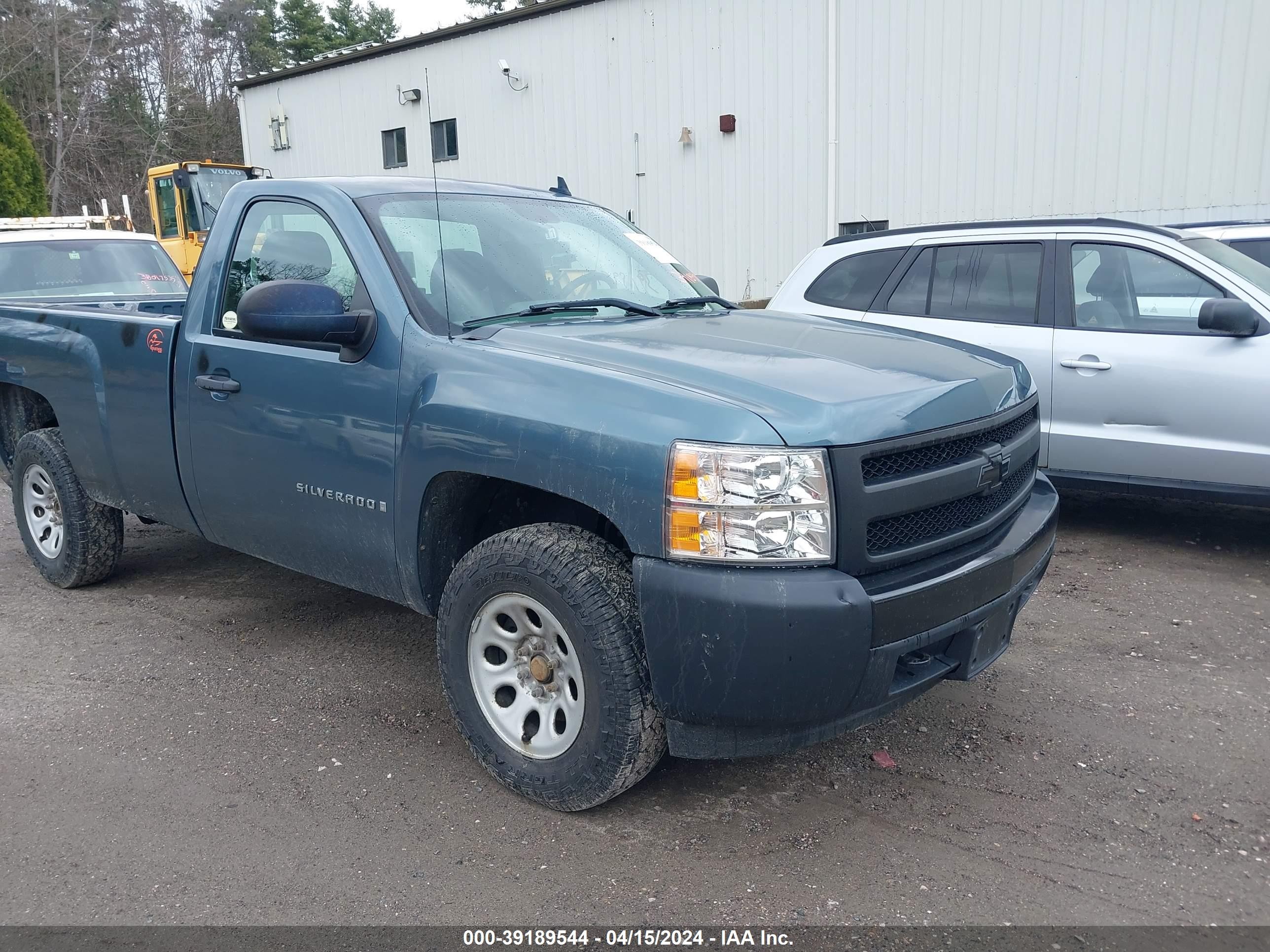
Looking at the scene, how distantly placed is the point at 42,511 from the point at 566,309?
3521 mm

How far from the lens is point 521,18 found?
18.4 meters

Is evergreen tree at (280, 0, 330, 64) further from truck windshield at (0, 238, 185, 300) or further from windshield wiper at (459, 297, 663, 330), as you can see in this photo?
windshield wiper at (459, 297, 663, 330)

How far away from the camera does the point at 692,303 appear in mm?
4156

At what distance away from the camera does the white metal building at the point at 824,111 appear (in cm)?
1248

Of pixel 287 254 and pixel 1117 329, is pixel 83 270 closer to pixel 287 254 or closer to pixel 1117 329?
pixel 287 254

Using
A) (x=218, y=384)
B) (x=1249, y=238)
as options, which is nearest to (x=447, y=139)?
(x=1249, y=238)

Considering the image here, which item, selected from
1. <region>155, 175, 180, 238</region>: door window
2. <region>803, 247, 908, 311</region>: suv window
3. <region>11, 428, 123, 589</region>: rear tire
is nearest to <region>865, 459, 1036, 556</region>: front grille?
<region>803, 247, 908, 311</region>: suv window

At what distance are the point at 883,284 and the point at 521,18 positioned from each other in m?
14.0

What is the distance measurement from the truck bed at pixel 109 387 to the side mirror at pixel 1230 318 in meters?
4.96

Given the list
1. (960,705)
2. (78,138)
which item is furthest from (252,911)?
(78,138)

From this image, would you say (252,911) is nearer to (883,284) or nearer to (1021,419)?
Result: (1021,419)

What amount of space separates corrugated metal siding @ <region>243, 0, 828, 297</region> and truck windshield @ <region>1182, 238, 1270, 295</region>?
1001 centimetres

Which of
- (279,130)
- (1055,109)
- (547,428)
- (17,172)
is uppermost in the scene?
(279,130)

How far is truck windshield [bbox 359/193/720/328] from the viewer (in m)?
3.60
